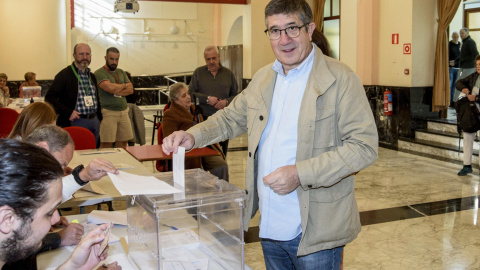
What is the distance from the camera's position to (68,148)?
2939 millimetres

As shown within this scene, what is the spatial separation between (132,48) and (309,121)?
15.4m

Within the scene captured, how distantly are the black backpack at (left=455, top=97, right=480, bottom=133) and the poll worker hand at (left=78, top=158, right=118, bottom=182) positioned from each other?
19.6 ft

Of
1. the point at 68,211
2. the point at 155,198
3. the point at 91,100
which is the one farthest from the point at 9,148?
the point at 91,100

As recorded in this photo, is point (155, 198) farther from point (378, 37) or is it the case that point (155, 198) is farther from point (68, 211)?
point (378, 37)

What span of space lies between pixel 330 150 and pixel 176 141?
0.62 m

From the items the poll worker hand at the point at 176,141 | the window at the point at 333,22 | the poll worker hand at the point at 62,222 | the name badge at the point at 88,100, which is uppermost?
the window at the point at 333,22

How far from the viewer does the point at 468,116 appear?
715cm

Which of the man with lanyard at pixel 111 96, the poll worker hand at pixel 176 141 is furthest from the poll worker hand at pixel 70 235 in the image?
the man with lanyard at pixel 111 96

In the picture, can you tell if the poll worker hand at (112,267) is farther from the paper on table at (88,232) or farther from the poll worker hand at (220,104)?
the poll worker hand at (220,104)

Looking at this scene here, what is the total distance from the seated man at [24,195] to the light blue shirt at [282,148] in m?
1.08

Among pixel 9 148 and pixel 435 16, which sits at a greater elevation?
pixel 435 16

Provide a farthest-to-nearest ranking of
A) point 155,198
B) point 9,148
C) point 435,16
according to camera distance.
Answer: point 435,16
point 155,198
point 9,148

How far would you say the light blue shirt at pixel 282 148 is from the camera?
219 centimetres

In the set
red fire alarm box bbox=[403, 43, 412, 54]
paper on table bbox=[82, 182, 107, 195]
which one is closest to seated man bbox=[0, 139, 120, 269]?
paper on table bbox=[82, 182, 107, 195]
